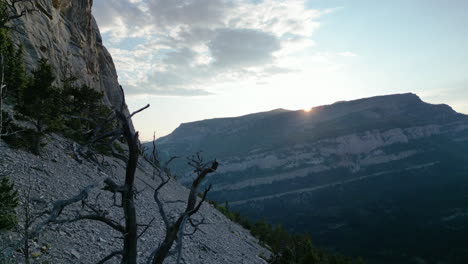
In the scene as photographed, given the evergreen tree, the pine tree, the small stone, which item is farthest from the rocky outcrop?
the evergreen tree

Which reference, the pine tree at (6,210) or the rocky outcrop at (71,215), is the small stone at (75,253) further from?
the pine tree at (6,210)

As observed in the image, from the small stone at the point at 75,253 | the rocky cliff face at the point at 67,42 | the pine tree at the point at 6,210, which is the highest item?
the rocky cliff face at the point at 67,42

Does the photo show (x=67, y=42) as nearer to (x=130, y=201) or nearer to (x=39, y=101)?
(x=39, y=101)

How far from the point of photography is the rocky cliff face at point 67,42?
4078 centimetres

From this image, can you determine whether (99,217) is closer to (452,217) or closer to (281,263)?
(281,263)

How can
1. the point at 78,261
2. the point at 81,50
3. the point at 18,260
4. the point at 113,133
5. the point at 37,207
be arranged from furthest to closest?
1. the point at 81,50
2. the point at 37,207
3. the point at 78,261
4. the point at 18,260
5. the point at 113,133

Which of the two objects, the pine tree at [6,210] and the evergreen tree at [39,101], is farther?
the evergreen tree at [39,101]

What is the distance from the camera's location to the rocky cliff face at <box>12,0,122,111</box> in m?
40.8

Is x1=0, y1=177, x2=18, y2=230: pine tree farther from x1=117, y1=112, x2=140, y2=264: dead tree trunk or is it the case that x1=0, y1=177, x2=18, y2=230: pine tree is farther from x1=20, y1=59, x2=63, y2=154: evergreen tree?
x1=20, y1=59, x2=63, y2=154: evergreen tree

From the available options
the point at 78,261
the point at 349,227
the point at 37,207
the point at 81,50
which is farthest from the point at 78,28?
the point at 349,227

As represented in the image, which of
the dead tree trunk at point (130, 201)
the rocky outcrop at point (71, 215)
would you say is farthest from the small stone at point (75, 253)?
the dead tree trunk at point (130, 201)

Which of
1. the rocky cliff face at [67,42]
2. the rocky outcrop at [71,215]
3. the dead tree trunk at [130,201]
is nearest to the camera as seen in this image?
the dead tree trunk at [130,201]

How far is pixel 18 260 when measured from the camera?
31.6 feet

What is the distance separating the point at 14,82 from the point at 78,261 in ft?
64.6
